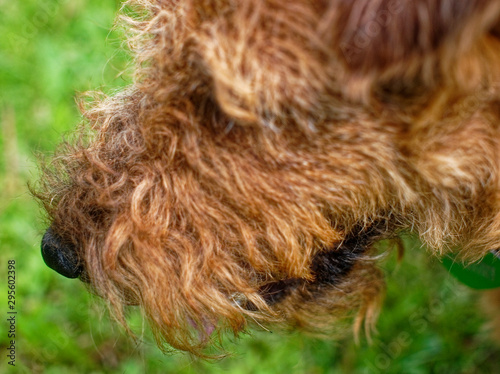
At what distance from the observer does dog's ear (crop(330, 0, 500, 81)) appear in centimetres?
126

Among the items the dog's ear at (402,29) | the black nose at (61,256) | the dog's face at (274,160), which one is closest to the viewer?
the dog's ear at (402,29)

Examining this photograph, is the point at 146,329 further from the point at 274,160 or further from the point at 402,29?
the point at 402,29

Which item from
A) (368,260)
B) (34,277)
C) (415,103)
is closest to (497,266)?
(368,260)

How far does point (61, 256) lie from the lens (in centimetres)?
194

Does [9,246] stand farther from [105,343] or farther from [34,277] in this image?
[105,343]

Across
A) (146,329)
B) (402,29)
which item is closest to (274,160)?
(402,29)

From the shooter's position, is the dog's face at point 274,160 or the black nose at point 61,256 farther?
the black nose at point 61,256

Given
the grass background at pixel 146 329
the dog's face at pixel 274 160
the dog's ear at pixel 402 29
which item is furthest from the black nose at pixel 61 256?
the dog's ear at pixel 402 29

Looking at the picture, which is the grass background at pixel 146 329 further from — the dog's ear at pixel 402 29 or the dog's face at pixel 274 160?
the dog's ear at pixel 402 29

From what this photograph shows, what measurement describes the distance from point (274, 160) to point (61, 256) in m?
0.86

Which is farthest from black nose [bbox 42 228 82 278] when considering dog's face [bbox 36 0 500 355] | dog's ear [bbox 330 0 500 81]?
dog's ear [bbox 330 0 500 81]

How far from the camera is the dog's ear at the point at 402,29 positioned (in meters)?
1.26

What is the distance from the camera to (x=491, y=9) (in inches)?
48.9

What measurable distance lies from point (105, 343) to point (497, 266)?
2.08 meters
